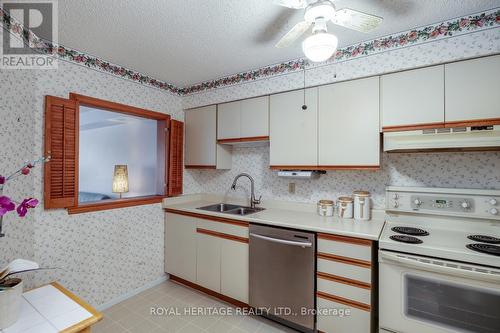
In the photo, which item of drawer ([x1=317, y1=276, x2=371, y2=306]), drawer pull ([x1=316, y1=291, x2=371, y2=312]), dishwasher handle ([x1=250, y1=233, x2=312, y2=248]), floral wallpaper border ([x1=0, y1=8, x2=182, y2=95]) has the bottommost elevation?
drawer pull ([x1=316, y1=291, x2=371, y2=312])

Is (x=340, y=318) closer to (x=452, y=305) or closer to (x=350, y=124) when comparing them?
(x=452, y=305)

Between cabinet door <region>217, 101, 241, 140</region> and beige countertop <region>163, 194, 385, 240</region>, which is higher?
cabinet door <region>217, 101, 241, 140</region>

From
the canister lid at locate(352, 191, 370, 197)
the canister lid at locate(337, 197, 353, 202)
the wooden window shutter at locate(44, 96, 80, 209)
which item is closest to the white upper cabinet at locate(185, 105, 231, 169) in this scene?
the wooden window shutter at locate(44, 96, 80, 209)

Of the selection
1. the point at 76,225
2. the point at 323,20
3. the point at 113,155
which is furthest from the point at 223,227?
the point at 113,155

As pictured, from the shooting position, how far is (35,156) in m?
1.84

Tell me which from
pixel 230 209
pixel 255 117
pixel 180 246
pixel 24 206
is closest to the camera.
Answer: pixel 24 206

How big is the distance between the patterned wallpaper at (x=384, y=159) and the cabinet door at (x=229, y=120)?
0.10 m

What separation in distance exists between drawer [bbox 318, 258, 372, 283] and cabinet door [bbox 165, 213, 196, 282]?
1441 mm

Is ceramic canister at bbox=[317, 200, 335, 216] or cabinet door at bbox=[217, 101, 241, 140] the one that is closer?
ceramic canister at bbox=[317, 200, 335, 216]

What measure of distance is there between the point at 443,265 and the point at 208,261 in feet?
6.53

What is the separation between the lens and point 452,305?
4.65 ft

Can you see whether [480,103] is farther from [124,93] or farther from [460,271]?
[124,93]

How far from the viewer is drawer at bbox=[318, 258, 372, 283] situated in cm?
166

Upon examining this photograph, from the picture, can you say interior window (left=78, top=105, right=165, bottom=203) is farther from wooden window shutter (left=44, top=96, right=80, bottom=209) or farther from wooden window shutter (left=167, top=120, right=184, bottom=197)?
wooden window shutter (left=44, top=96, right=80, bottom=209)
